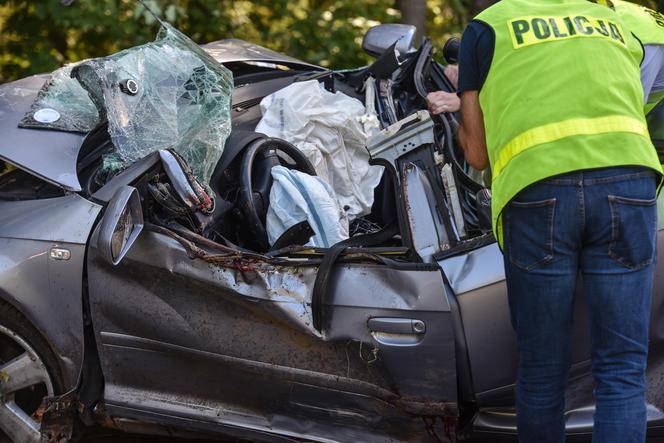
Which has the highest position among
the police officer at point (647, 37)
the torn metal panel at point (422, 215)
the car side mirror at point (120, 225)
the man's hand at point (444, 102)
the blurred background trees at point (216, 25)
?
the police officer at point (647, 37)

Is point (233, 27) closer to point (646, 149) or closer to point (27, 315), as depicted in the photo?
point (27, 315)

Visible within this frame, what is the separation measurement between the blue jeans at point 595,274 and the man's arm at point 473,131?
262 mm

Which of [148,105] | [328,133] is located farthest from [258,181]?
[328,133]

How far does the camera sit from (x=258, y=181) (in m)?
3.49

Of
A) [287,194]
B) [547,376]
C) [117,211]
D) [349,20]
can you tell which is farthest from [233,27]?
[547,376]

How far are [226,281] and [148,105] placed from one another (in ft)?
2.60

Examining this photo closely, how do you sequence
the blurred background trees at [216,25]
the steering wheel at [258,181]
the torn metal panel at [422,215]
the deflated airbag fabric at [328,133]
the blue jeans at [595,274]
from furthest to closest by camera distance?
the blurred background trees at [216,25] → the deflated airbag fabric at [328,133] → the steering wheel at [258,181] → the torn metal panel at [422,215] → the blue jeans at [595,274]

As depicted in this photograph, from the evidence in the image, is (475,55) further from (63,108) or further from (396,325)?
(63,108)

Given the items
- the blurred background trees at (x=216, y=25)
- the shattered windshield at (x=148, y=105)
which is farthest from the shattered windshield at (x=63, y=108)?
the blurred background trees at (x=216, y=25)

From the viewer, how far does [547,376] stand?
2609 millimetres

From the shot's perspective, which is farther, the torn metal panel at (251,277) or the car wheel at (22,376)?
the car wheel at (22,376)

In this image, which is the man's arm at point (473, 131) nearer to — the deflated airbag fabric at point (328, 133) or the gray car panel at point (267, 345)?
the gray car panel at point (267, 345)

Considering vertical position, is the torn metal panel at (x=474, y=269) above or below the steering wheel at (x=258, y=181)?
below

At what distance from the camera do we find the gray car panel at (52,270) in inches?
125
